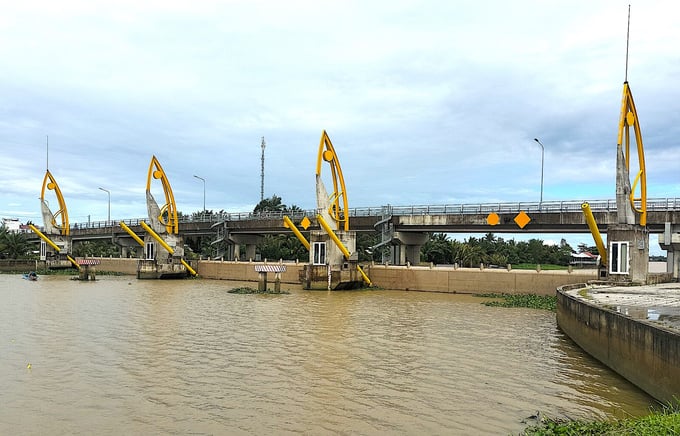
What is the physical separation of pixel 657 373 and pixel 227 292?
3755 centimetres

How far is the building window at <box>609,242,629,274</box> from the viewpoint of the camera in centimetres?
3466

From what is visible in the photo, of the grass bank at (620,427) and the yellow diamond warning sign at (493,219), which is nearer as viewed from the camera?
the grass bank at (620,427)

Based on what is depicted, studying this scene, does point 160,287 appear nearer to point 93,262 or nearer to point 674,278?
point 93,262

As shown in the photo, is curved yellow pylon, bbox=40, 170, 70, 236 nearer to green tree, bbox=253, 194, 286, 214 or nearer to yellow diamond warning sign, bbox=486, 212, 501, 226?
green tree, bbox=253, 194, 286, 214

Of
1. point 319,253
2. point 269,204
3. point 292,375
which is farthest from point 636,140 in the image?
point 269,204

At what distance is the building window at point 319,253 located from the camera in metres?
50.2

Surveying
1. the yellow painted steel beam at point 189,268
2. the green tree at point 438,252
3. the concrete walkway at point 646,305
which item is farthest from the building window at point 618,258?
the yellow painted steel beam at point 189,268

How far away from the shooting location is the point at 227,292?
1829 inches

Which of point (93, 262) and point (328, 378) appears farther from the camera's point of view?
point (93, 262)

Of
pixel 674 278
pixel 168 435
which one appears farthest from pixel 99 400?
pixel 674 278

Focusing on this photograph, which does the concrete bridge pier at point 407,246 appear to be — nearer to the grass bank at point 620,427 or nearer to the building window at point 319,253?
the building window at point 319,253

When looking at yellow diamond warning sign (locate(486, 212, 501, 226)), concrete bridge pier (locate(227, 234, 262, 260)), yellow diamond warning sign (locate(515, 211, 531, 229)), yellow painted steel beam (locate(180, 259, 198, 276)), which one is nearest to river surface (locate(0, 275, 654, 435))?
yellow diamond warning sign (locate(515, 211, 531, 229))

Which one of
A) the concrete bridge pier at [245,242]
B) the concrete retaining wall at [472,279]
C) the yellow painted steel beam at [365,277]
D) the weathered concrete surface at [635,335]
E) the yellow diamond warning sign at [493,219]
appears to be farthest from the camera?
the concrete bridge pier at [245,242]

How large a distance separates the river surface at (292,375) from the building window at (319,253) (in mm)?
18794
